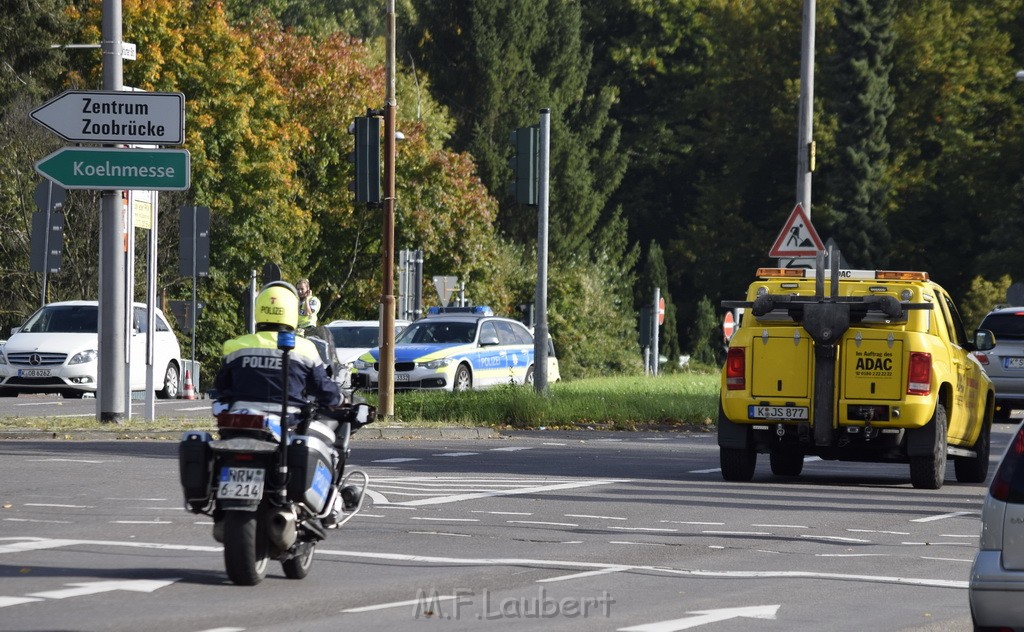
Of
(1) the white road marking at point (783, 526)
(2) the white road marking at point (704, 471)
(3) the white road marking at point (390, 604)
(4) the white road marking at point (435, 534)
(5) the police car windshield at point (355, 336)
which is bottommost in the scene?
(2) the white road marking at point (704, 471)

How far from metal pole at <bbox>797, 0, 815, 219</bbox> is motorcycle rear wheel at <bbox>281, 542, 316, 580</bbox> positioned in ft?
59.4

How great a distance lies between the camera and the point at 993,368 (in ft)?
105

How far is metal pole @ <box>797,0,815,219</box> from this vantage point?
28.0m

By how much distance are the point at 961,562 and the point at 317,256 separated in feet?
152

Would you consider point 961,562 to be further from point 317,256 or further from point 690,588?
point 317,256

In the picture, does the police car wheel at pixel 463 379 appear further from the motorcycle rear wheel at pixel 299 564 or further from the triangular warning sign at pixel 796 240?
the motorcycle rear wheel at pixel 299 564

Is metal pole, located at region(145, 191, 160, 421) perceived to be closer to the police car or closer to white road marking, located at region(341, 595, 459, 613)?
the police car

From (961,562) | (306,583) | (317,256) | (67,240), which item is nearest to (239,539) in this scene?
(306,583)

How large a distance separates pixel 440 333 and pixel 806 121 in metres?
8.64

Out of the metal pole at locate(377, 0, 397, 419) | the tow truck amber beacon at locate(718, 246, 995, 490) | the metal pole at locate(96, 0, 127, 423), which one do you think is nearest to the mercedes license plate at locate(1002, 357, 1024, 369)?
the metal pole at locate(377, 0, 397, 419)

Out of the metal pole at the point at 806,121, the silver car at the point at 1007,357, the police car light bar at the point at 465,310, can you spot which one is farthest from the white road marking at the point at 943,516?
the police car light bar at the point at 465,310

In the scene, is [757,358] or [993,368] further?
[993,368]

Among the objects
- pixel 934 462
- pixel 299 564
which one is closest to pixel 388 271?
pixel 934 462

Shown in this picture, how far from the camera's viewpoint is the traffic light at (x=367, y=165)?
2431 cm
